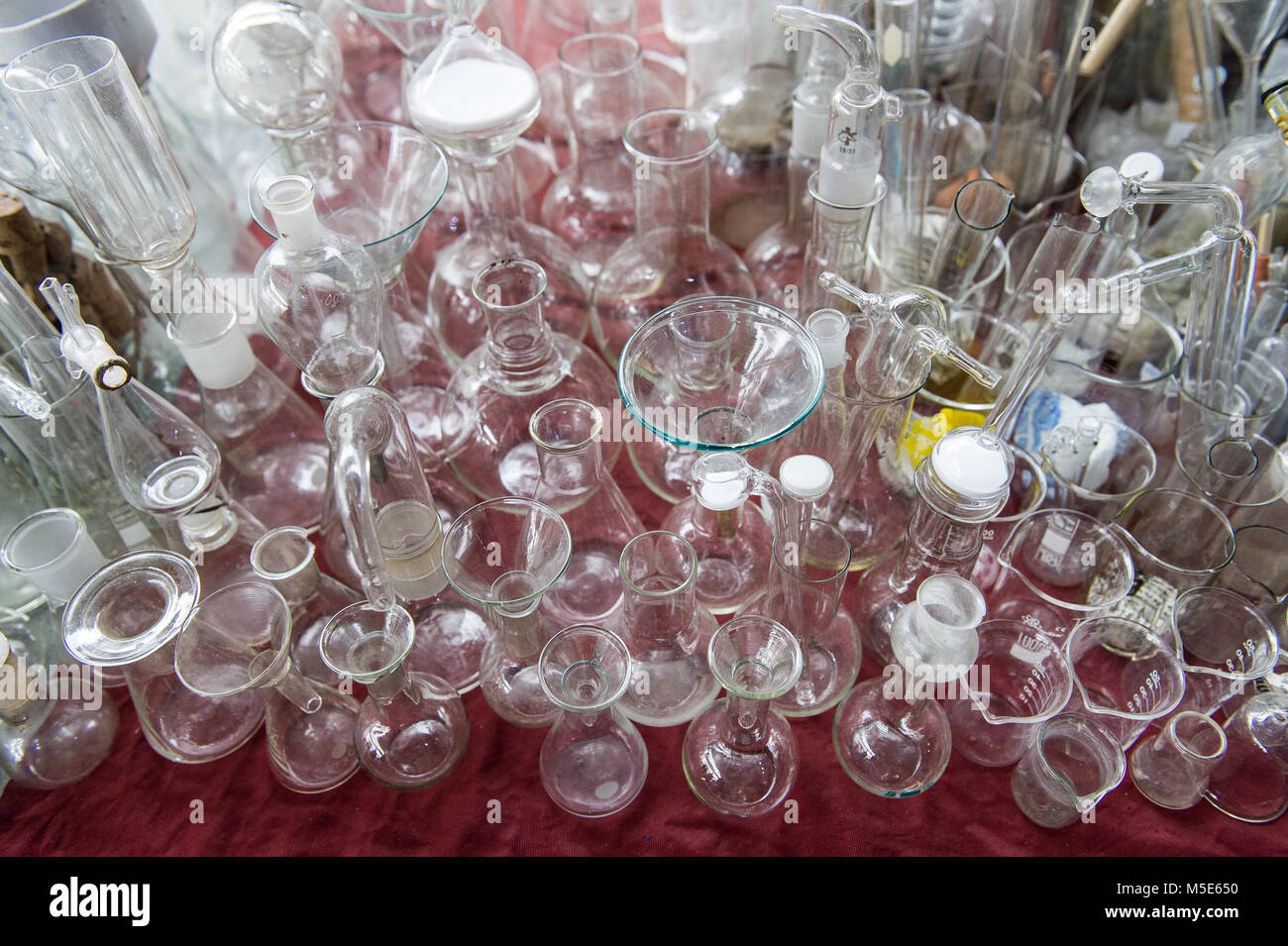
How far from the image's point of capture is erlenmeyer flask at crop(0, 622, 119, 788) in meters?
0.83

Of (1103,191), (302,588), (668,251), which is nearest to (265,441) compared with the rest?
(302,588)

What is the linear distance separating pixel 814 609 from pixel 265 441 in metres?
0.62

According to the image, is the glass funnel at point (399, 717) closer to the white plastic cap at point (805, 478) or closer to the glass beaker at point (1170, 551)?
the white plastic cap at point (805, 478)

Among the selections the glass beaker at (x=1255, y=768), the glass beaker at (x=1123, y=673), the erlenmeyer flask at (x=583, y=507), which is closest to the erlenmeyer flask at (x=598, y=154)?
the erlenmeyer flask at (x=583, y=507)

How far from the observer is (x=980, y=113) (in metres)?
1.19

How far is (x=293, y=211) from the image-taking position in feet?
2.52

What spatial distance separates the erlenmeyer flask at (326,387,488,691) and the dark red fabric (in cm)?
9

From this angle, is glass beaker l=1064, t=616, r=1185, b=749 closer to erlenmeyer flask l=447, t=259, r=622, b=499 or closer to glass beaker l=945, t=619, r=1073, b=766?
glass beaker l=945, t=619, r=1073, b=766

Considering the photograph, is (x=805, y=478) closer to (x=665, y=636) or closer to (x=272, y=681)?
(x=665, y=636)

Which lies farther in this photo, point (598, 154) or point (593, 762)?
point (598, 154)

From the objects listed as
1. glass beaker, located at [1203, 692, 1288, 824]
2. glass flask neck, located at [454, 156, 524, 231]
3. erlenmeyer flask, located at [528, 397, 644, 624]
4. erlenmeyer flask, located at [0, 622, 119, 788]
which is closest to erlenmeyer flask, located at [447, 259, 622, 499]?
erlenmeyer flask, located at [528, 397, 644, 624]

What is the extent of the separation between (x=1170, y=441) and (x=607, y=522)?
24.9 inches

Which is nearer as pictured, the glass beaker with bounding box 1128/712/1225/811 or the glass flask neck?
the glass beaker with bounding box 1128/712/1225/811

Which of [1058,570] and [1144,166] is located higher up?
[1144,166]
